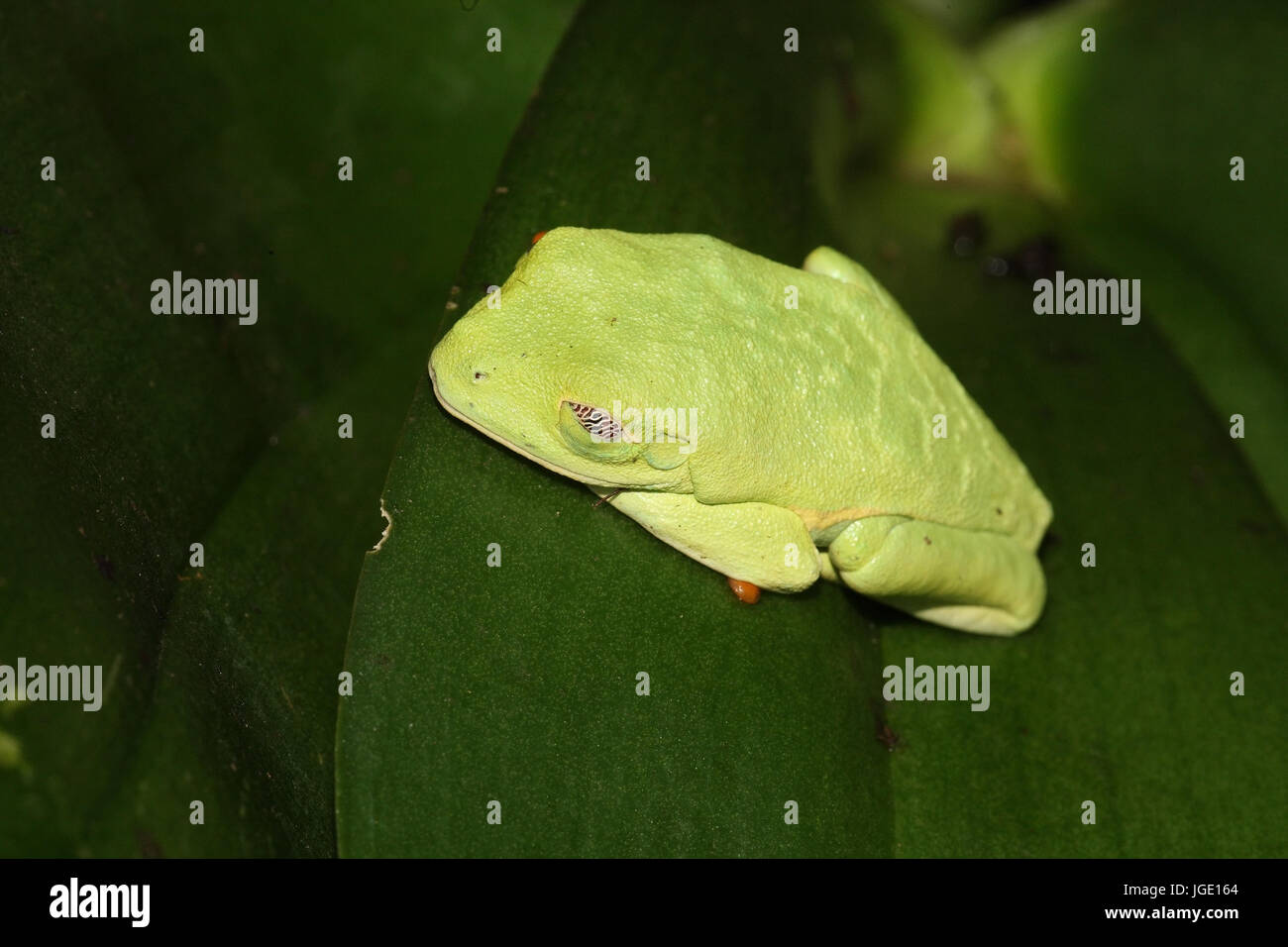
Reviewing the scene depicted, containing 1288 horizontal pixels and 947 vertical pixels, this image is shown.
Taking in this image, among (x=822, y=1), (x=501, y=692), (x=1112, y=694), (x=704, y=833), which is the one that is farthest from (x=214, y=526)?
(x=822, y=1)

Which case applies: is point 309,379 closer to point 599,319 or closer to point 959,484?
point 599,319

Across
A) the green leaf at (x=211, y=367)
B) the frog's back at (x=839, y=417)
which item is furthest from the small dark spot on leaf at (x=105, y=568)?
the frog's back at (x=839, y=417)

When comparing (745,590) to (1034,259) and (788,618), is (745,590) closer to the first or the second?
(788,618)

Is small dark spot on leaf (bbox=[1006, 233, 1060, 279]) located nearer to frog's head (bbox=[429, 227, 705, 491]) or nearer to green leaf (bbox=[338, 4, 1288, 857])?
green leaf (bbox=[338, 4, 1288, 857])

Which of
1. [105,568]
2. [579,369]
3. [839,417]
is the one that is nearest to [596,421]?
[579,369]

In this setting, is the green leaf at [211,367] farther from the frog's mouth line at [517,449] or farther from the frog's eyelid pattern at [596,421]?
the frog's eyelid pattern at [596,421]

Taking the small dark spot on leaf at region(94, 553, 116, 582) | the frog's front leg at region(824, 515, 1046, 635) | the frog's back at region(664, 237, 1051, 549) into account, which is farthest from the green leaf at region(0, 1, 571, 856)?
the frog's front leg at region(824, 515, 1046, 635)
